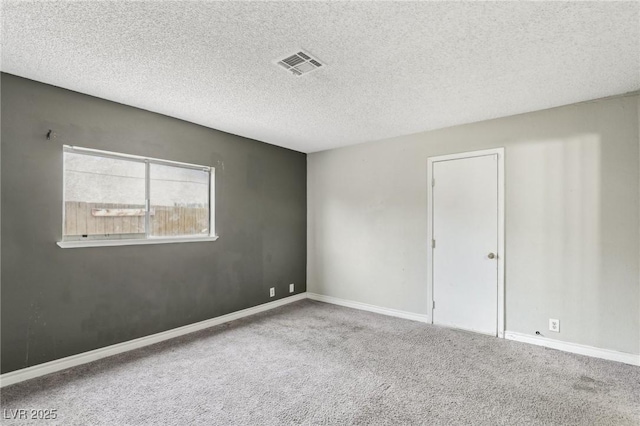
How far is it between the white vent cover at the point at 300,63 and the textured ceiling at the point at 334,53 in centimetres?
6

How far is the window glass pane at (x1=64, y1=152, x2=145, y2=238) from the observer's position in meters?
2.85

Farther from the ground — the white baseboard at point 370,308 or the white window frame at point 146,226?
the white window frame at point 146,226

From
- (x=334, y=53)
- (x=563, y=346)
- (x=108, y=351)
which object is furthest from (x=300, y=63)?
(x=563, y=346)

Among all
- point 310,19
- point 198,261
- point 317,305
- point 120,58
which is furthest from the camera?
point 317,305

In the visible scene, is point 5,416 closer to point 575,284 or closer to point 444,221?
point 444,221

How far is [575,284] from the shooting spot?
3.08 meters

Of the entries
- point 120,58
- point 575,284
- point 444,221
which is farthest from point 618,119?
point 120,58

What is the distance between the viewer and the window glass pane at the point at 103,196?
2848 mm

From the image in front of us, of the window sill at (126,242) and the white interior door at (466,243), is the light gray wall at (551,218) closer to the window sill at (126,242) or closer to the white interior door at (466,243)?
the white interior door at (466,243)

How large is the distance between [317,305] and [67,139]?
3667mm

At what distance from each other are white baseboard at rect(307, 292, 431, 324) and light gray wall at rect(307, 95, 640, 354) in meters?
0.07

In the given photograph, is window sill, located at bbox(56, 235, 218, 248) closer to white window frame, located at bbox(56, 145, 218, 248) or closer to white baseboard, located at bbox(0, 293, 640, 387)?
white window frame, located at bbox(56, 145, 218, 248)

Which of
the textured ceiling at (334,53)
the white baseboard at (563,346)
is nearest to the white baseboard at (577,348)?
the white baseboard at (563,346)

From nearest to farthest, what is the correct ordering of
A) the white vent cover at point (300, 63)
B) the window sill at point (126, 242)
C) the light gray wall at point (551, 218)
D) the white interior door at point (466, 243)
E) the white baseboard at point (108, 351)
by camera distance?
the white vent cover at point (300, 63), the white baseboard at point (108, 351), the window sill at point (126, 242), the light gray wall at point (551, 218), the white interior door at point (466, 243)
